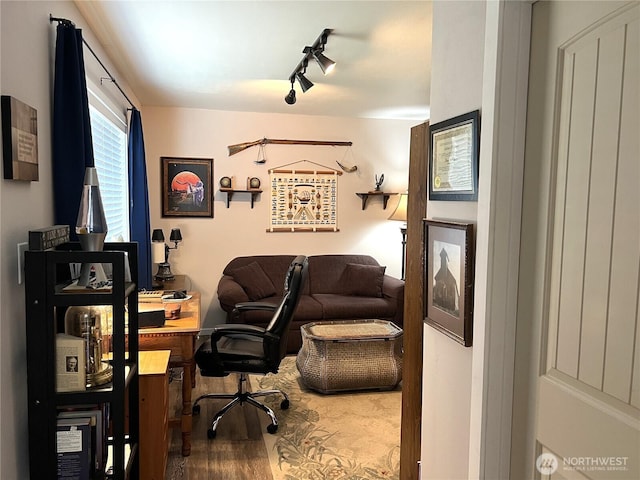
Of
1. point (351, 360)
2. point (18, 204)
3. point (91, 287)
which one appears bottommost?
point (351, 360)

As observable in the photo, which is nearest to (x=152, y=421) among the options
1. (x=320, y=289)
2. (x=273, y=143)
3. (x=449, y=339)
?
(x=449, y=339)

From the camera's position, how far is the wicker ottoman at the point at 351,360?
12.0 ft

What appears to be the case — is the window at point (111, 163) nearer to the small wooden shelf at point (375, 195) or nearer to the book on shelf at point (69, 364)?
the book on shelf at point (69, 364)

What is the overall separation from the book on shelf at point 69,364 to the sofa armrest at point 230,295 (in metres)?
2.99

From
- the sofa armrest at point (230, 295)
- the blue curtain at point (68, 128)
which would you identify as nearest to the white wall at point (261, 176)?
the sofa armrest at point (230, 295)

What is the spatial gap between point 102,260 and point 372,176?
14.6 ft

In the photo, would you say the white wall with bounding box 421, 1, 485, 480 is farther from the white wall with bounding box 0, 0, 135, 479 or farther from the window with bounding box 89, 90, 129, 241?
the window with bounding box 89, 90, 129, 241

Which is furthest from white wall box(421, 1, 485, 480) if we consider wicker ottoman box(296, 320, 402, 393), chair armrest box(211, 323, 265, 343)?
wicker ottoman box(296, 320, 402, 393)

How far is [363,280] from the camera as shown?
5.22 m

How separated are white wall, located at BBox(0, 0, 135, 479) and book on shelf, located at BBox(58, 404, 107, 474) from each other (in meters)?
→ 0.15

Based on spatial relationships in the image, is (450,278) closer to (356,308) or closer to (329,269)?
(356,308)

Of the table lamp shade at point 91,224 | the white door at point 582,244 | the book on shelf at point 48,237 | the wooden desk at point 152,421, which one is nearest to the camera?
the white door at point 582,244

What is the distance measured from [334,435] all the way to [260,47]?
98.5 inches

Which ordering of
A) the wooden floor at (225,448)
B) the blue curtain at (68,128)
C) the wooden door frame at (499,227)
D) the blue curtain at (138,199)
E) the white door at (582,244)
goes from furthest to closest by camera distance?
the blue curtain at (138,199), the wooden floor at (225,448), the blue curtain at (68,128), the wooden door frame at (499,227), the white door at (582,244)
